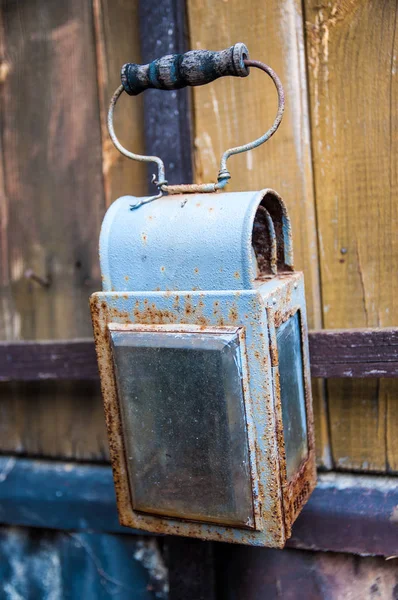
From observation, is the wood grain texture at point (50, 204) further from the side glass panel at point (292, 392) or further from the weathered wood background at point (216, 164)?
→ the side glass panel at point (292, 392)

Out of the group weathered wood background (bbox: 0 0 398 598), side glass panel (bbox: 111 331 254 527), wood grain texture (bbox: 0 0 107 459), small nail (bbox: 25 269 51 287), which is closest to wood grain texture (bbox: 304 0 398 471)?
weathered wood background (bbox: 0 0 398 598)

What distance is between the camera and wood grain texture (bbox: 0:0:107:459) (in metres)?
1.28

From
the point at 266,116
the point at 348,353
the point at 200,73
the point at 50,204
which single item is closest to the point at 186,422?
the point at 348,353

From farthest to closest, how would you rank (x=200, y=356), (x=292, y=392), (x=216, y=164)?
(x=216, y=164), (x=292, y=392), (x=200, y=356)

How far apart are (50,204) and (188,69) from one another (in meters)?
0.59

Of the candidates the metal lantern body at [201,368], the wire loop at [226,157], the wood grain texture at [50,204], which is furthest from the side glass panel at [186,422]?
the wood grain texture at [50,204]

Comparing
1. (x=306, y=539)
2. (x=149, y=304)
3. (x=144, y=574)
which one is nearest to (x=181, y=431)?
(x=149, y=304)

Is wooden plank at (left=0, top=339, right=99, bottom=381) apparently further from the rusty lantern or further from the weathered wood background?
the rusty lantern

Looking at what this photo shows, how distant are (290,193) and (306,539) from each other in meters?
0.66

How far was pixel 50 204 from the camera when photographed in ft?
4.35

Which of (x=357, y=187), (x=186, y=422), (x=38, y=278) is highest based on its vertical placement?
(x=357, y=187)

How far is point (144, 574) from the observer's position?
1268 mm

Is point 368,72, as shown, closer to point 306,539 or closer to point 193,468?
point 193,468

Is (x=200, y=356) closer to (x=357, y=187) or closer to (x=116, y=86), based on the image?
(x=357, y=187)
